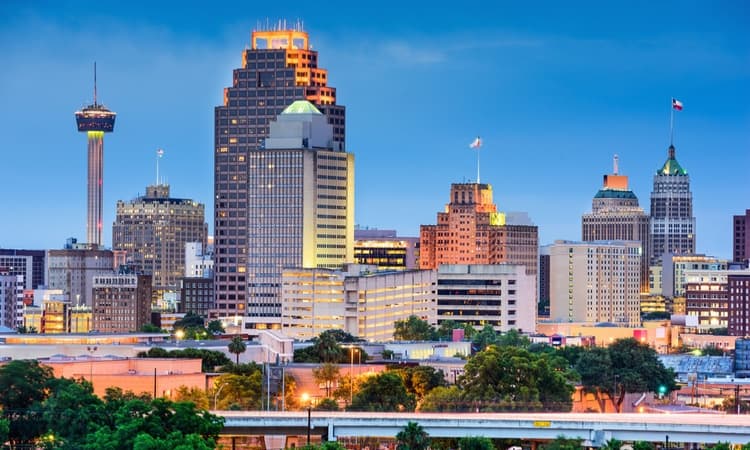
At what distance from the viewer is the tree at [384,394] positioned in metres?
191

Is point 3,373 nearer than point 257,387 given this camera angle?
Yes

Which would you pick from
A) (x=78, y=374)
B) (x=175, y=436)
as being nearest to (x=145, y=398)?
(x=175, y=436)

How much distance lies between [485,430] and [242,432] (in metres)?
18.4

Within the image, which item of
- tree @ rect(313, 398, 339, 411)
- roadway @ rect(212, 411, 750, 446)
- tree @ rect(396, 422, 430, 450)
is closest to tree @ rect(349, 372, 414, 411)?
tree @ rect(313, 398, 339, 411)

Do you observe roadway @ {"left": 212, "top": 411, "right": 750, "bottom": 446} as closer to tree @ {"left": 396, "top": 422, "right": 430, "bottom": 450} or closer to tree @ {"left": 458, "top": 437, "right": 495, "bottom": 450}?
tree @ {"left": 458, "top": 437, "right": 495, "bottom": 450}

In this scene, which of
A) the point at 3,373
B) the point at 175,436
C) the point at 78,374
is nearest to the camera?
the point at 175,436

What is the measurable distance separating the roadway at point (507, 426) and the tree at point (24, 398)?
14.5 meters

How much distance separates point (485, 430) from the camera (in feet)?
509

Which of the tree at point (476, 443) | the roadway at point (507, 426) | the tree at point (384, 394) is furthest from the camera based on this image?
the tree at point (384, 394)

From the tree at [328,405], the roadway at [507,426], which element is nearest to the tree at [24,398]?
the roadway at [507,426]

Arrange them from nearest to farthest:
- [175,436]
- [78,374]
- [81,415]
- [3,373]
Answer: [175,436] < [81,415] < [3,373] < [78,374]

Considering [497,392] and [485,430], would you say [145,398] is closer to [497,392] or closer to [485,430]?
[485,430]

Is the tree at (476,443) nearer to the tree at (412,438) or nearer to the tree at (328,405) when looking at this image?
the tree at (412,438)

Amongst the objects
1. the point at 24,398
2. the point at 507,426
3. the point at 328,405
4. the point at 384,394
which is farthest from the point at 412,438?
the point at 384,394
